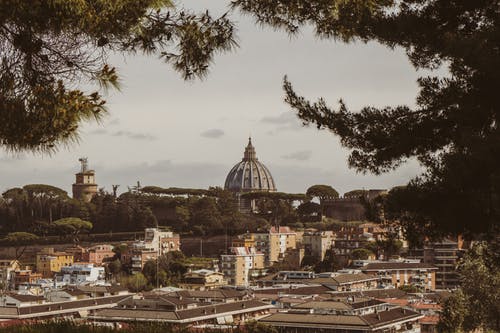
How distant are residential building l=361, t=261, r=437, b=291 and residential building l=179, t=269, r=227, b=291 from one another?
26.6 feet

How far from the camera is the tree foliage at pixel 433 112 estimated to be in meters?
7.91

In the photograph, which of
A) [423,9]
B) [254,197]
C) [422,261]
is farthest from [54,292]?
[254,197]

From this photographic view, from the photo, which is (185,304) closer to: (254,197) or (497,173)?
(497,173)

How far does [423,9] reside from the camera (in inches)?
359

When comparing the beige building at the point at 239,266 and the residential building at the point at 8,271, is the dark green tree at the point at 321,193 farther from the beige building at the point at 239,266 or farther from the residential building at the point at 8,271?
the residential building at the point at 8,271

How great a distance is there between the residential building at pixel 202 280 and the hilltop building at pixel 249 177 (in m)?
56.2

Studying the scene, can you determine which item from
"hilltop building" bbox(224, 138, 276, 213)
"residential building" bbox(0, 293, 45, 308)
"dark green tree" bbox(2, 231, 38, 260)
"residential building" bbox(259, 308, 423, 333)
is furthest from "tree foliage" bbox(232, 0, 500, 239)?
"hilltop building" bbox(224, 138, 276, 213)

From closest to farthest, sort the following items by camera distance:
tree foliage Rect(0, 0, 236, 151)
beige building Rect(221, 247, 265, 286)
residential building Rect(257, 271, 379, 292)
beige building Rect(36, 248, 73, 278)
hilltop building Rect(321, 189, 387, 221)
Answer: tree foliage Rect(0, 0, 236, 151) < residential building Rect(257, 271, 379, 292) < beige building Rect(221, 247, 265, 286) < beige building Rect(36, 248, 73, 278) < hilltop building Rect(321, 189, 387, 221)

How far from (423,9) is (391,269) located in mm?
45863

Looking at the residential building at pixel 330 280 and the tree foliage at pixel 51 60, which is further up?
the tree foliage at pixel 51 60

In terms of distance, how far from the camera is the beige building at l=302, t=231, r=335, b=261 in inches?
2491

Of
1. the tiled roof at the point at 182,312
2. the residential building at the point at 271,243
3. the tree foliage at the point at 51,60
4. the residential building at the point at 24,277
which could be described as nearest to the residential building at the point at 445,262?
the residential building at the point at 271,243

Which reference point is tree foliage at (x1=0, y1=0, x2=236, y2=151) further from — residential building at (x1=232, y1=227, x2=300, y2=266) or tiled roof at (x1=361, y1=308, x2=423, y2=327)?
residential building at (x1=232, y1=227, x2=300, y2=266)

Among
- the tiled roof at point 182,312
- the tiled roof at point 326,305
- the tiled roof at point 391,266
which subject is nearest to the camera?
the tiled roof at point 182,312
